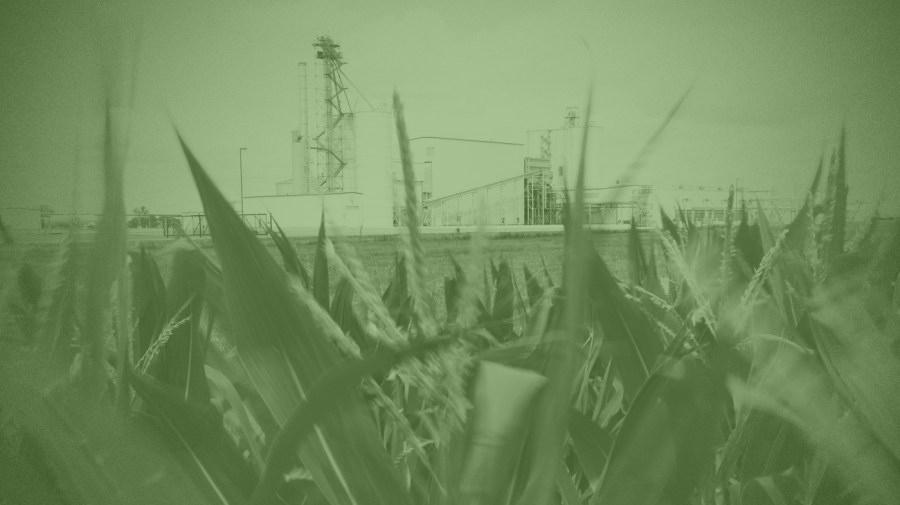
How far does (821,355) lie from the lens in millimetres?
349

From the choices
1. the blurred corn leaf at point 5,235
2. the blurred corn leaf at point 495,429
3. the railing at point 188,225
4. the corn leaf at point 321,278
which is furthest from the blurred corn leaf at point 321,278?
the blurred corn leaf at point 495,429

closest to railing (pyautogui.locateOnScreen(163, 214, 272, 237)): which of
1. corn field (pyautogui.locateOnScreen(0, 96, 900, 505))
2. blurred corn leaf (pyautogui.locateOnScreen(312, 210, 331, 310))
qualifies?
corn field (pyautogui.locateOnScreen(0, 96, 900, 505))

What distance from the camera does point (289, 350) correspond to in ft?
0.69

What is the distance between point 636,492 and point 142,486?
Result: 8.5 inches

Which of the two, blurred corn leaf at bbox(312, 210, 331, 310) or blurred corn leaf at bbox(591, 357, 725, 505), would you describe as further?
blurred corn leaf at bbox(312, 210, 331, 310)

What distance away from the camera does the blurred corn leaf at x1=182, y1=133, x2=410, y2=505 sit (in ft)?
0.67

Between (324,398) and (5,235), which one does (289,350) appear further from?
(5,235)

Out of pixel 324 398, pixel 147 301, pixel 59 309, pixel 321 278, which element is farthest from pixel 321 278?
pixel 324 398

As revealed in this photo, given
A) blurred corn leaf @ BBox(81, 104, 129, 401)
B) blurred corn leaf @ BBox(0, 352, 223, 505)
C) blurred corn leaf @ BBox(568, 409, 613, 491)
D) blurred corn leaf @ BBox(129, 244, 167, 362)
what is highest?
blurred corn leaf @ BBox(81, 104, 129, 401)

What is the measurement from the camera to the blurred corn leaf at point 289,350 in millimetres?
203

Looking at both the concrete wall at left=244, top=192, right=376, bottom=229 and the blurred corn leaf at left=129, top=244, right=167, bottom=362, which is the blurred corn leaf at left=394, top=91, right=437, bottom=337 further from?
the blurred corn leaf at left=129, top=244, right=167, bottom=362

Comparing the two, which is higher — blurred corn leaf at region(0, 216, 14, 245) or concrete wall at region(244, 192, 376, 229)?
concrete wall at region(244, 192, 376, 229)

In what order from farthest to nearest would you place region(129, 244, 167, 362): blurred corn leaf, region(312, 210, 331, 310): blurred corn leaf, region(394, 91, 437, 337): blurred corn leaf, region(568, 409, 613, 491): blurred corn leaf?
region(312, 210, 331, 310): blurred corn leaf, region(129, 244, 167, 362): blurred corn leaf, region(568, 409, 613, 491): blurred corn leaf, region(394, 91, 437, 337): blurred corn leaf

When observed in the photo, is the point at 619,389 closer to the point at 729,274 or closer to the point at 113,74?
the point at 729,274
